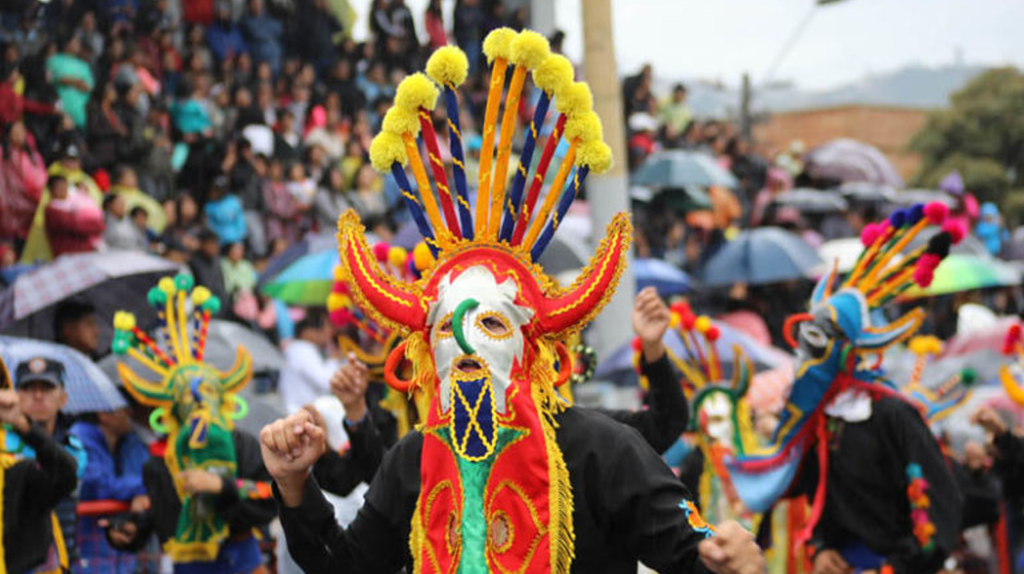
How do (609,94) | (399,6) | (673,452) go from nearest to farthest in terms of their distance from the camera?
1. (673,452)
2. (609,94)
3. (399,6)

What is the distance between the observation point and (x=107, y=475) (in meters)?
6.95

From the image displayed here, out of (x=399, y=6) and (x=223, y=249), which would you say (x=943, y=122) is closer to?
(x=399, y=6)

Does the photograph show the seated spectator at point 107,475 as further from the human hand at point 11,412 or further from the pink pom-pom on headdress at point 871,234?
the pink pom-pom on headdress at point 871,234

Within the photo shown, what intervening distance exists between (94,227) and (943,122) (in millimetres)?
24552

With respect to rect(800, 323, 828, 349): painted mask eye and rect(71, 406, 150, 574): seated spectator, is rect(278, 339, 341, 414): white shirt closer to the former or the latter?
rect(71, 406, 150, 574): seated spectator

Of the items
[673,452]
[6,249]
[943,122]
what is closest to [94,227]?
[6,249]

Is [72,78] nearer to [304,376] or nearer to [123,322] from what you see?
[304,376]

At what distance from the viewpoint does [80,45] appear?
11000 mm

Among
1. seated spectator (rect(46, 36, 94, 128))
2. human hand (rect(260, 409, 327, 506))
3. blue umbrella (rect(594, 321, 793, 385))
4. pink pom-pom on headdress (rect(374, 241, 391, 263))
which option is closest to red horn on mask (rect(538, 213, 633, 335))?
human hand (rect(260, 409, 327, 506))

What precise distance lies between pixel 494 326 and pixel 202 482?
3.15m

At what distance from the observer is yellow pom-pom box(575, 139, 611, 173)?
3.74 metres

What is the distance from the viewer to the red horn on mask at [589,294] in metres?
3.68

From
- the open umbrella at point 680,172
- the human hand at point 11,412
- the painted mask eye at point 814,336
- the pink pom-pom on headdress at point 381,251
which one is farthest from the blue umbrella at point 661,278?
the human hand at point 11,412

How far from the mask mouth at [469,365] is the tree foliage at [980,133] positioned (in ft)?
87.7
